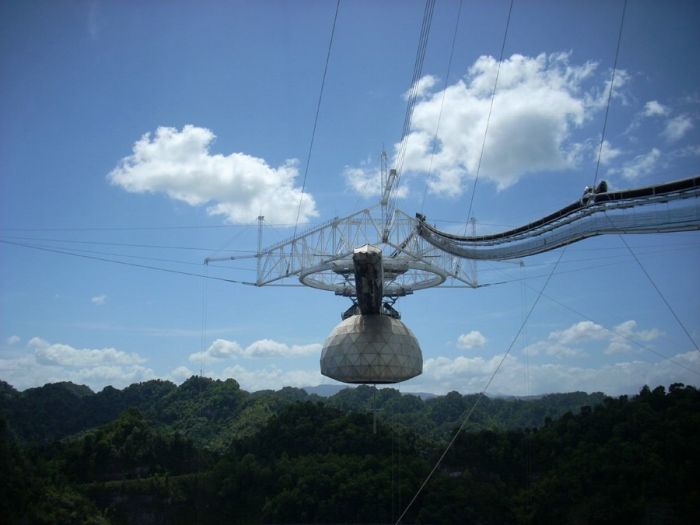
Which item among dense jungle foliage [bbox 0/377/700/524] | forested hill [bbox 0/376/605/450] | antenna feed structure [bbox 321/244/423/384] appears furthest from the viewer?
forested hill [bbox 0/376/605/450]

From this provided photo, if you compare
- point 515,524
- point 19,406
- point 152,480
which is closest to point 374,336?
point 515,524

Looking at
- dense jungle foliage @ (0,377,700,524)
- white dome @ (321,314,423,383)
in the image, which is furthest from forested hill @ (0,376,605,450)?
white dome @ (321,314,423,383)

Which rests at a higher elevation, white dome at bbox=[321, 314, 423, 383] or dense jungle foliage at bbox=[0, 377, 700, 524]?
white dome at bbox=[321, 314, 423, 383]

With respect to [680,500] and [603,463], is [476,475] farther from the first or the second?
[680,500]

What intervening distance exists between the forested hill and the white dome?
36.5 meters

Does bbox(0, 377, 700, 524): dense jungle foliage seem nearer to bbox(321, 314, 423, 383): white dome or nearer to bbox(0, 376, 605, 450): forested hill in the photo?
bbox(0, 376, 605, 450): forested hill

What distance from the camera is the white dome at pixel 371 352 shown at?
34688 millimetres

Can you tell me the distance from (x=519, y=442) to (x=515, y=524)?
954cm

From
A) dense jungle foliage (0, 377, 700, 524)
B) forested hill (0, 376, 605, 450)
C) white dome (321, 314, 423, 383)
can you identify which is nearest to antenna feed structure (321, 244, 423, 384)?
white dome (321, 314, 423, 383)

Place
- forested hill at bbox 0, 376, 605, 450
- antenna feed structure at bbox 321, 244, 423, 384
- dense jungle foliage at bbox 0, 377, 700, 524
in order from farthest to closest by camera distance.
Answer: forested hill at bbox 0, 376, 605, 450 → dense jungle foliage at bbox 0, 377, 700, 524 → antenna feed structure at bbox 321, 244, 423, 384

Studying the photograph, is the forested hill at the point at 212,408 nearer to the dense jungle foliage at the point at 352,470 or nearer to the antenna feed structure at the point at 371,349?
the dense jungle foliage at the point at 352,470

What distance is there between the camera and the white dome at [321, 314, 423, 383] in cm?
3469

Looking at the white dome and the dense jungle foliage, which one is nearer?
the white dome

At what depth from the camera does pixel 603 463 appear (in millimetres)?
43219
